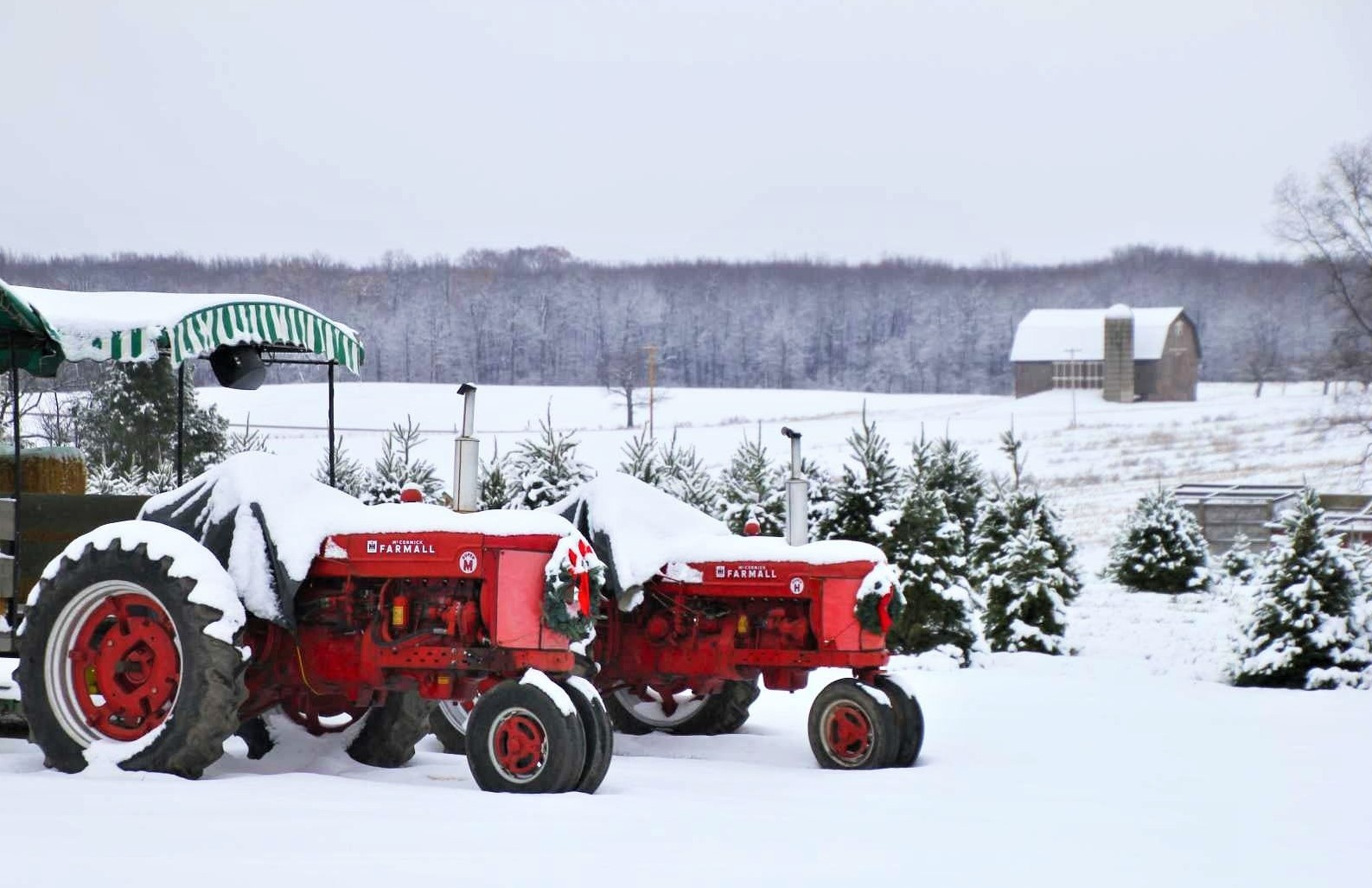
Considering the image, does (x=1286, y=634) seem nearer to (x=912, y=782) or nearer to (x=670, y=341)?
(x=912, y=782)

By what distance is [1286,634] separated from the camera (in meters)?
13.8

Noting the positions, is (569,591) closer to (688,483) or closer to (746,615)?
(746,615)

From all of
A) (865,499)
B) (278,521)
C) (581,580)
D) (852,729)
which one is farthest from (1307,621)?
(278,521)

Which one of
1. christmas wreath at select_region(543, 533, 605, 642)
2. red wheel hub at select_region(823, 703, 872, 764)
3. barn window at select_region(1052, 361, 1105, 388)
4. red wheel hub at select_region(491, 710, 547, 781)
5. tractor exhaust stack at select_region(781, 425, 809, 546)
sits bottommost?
red wheel hub at select_region(823, 703, 872, 764)

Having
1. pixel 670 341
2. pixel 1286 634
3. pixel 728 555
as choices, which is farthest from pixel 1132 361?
pixel 728 555

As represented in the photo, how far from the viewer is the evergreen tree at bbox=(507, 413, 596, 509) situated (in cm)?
1501

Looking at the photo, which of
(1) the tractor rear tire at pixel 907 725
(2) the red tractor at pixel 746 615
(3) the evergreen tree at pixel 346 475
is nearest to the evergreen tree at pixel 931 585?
(2) the red tractor at pixel 746 615

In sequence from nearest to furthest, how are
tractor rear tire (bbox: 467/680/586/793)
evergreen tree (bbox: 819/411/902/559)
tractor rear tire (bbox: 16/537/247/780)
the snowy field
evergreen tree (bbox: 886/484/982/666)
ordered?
1. the snowy field
2. tractor rear tire (bbox: 467/680/586/793)
3. tractor rear tire (bbox: 16/537/247/780)
4. evergreen tree (bbox: 886/484/982/666)
5. evergreen tree (bbox: 819/411/902/559)

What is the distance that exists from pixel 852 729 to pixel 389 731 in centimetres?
244

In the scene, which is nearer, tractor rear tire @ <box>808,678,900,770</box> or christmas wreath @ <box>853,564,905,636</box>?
tractor rear tire @ <box>808,678,900,770</box>

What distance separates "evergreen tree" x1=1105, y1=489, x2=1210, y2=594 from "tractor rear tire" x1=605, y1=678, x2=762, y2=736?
13020 millimetres

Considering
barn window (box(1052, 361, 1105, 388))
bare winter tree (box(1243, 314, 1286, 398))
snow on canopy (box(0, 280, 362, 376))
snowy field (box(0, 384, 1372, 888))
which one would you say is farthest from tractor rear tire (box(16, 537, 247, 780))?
barn window (box(1052, 361, 1105, 388))

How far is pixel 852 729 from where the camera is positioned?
9047mm

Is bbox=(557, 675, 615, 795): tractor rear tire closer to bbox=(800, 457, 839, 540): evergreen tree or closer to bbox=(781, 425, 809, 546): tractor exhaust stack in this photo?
bbox=(781, 425, 809, 546): tractor exhaust stack
